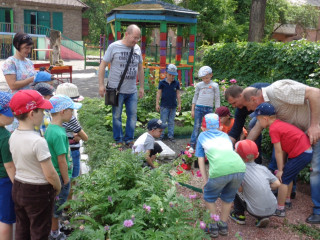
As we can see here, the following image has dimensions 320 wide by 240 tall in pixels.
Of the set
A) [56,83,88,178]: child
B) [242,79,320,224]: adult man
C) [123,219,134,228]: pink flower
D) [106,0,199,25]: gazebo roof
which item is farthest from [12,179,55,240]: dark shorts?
[106,0,199,25]: gazebo roof

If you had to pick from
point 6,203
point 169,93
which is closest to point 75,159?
point 6,203

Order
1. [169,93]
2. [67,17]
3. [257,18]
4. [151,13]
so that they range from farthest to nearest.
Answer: [67,17]
[257,18]
[151,13]
[169,93]

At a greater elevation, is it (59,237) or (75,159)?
(75,159)

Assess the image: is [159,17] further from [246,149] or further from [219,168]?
[219,168]

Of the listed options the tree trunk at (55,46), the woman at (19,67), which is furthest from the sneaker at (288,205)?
the tree trunk at (55,46)

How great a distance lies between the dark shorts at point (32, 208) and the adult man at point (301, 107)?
260 cm

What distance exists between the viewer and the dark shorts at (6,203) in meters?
2.62

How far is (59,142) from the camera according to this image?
2.75 meters

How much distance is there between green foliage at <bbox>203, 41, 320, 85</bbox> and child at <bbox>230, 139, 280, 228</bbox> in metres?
4.19

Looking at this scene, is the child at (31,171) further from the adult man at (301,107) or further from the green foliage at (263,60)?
the green foliage at (263,60)

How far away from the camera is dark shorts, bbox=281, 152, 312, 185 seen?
3.51m

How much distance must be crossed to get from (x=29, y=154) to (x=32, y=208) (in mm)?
466

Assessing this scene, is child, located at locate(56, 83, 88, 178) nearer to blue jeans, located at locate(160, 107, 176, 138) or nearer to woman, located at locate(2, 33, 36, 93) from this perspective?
woman, located at locate(2, 33, 36, 93)

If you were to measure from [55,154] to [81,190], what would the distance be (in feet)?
1.51
